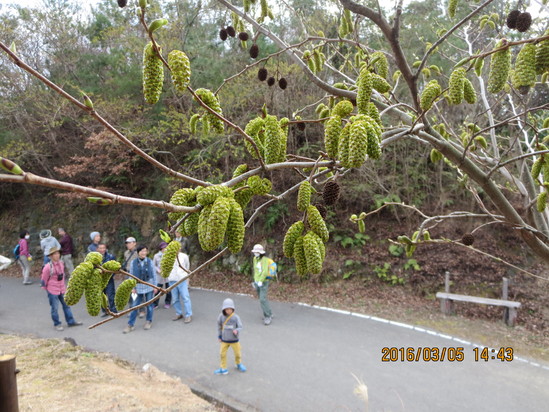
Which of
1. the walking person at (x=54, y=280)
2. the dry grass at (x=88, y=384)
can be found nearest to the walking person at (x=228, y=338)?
the dry grass at (x=88, y=384)

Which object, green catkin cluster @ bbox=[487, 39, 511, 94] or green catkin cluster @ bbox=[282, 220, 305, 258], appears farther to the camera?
green catkin cluster @ bbox=[487, 39, 511, 94]

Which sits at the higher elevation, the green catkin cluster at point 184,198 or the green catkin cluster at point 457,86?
the green catkin cluster at point 457,86

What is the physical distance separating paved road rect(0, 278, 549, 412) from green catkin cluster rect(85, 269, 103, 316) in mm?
3566

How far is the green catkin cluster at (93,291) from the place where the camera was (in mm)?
949

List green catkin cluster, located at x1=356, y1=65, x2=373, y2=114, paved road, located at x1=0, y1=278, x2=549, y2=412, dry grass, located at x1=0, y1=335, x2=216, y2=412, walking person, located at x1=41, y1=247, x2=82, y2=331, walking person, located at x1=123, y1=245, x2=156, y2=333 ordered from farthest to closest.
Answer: walking person, located at x1=41, y1=247, x2=82, y2=331 < walking person, located at x1=123, y1=245, x2=156, y2=333 < paved road, located at x1=0, y1=278, x2=549, y2=412 < dry grass, located at x1=0, y1=335, x2=216, y2=412 < green catkin cluster, located at x1=356, y1=65, x2=373, y2=114

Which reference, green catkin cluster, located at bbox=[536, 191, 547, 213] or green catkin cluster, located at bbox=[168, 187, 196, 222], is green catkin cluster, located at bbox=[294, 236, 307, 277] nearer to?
green catkin cluster, located at bbox=[168, 187, 196, 222]

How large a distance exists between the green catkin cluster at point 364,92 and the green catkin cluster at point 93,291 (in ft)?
2.93

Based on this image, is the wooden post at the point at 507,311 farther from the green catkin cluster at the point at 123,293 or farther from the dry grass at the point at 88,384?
the green catkin cluster at the point at 123,293

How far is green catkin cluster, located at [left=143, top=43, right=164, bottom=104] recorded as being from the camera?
0.84 m

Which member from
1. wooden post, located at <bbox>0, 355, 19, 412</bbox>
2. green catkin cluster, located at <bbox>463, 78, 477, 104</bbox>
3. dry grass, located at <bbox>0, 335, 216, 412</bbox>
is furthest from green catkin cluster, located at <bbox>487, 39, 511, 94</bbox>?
dry grass, located at <bbox>0, 335, 216, 412</bbox>

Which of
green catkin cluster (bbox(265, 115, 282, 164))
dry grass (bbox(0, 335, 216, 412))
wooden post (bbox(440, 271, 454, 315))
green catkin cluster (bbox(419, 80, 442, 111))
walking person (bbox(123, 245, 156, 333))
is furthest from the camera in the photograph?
wooden post (bbox(440, 271, 454, 315))

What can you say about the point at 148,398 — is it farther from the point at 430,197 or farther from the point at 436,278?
the point at 430,197

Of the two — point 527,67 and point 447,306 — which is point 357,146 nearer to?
point 527,67

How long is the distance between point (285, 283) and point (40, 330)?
194 inches
